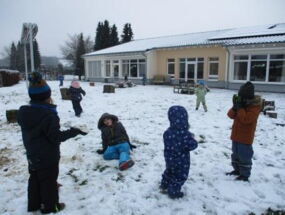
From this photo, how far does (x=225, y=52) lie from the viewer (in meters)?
18.2

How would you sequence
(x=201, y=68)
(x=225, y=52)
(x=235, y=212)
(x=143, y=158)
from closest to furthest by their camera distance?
(x=235, y=212) < (x=143, y=158) < (x=225, y=52) < (x=201, y=68)

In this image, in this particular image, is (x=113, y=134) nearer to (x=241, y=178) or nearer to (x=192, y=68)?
(x=241, y=178)

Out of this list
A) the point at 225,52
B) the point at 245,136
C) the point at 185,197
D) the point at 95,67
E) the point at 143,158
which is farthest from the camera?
the point at 95,67

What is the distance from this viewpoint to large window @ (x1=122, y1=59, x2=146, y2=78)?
23520mm

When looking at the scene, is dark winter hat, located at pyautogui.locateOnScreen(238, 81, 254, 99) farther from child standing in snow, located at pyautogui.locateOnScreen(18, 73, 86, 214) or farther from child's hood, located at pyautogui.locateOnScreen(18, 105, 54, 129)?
child's hood, located at pyautogui.locateOnScreen(18, 105, 54, 129)

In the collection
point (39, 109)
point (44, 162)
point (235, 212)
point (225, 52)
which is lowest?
point (235, 212)

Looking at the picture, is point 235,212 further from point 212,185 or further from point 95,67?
point 95,67

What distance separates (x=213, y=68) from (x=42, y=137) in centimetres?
1846

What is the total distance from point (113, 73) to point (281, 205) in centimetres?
2448

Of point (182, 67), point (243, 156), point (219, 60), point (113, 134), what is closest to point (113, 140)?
point (113, 134)

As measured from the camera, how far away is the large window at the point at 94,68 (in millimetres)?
28406

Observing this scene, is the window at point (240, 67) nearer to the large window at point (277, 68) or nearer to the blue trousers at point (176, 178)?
the large window at point (277, 68)

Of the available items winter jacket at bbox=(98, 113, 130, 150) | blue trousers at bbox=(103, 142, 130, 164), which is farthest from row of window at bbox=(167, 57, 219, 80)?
blue trousers at bbox=(103, 142, 130, 164)

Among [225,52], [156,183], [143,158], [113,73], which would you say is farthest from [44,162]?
[113,73]
